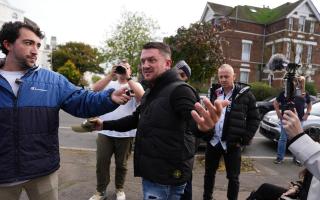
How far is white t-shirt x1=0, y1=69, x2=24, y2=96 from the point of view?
2.58 meters

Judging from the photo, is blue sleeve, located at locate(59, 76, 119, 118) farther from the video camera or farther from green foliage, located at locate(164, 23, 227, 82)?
green foliage, located at locate(164, 23, 227, 82)

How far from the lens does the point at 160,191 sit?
2.88m

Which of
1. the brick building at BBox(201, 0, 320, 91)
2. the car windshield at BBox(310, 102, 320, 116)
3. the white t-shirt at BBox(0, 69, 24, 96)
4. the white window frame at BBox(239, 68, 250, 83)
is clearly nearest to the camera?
the white t-shirt at BBox(0, 69, 24, 96)

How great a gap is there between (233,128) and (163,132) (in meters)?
1.89

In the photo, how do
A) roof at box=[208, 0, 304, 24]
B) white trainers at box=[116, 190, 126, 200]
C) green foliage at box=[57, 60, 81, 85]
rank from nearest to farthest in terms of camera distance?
white trainers at box=[116, 190, 126, 200], roof at box=[208, 0, 304, 24], green foliage at box=[57, 60, 81, 85]

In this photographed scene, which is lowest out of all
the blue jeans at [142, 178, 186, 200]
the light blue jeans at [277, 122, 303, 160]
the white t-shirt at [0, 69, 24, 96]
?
the light blue jeans at [277, 122, 303, 160]

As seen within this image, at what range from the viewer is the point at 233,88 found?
4.58 metres

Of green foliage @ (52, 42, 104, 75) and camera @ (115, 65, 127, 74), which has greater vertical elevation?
green foliage @ (52, 42, 104, 75)

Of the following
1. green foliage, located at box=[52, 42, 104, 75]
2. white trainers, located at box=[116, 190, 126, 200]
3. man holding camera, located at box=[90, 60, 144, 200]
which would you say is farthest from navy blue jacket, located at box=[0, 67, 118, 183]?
green foliage, located at box=[52, 42, 104, 75]

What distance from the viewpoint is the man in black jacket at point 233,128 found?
4453 mm

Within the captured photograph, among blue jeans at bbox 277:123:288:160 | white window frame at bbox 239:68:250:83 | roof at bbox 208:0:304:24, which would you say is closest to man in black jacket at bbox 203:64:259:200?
blue jeans at bbox 277:123:288:160

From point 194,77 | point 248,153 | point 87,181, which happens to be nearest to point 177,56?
point 194,77

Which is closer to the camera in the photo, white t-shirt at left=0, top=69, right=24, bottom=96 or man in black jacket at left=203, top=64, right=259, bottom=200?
white t-shirt at left=0, top=69, right=24, bottom=96

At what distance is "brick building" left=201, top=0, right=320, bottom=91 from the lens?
3394 centimetres
